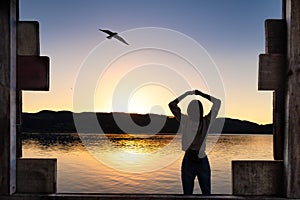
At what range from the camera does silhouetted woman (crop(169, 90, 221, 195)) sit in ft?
16.8

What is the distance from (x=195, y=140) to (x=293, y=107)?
257 centimetres

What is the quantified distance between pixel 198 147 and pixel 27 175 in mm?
2818

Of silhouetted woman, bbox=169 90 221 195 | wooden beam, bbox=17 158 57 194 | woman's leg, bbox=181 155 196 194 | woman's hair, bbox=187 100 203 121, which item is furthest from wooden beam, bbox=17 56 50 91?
woman's leg, bbox=181 155 196 194

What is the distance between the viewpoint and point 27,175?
2.83 metres

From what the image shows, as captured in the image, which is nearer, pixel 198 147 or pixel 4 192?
pixel 4 192

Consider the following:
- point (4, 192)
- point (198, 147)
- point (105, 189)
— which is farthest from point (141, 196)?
point (105, 189)

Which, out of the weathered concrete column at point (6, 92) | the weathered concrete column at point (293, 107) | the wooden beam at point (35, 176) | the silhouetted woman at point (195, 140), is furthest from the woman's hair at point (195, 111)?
the weathered concrete column at point (6, 92)

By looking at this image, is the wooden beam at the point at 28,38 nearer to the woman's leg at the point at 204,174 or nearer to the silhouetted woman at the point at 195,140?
the silhouetted woman at the point at 195,140

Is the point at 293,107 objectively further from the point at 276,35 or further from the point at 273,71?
the point at 276,35

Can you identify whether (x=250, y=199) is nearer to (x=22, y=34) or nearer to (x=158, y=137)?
(x=22, y=34)

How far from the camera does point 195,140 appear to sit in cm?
517

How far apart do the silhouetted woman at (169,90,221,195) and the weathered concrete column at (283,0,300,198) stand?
2342 mm

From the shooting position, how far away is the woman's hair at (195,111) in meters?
5.22

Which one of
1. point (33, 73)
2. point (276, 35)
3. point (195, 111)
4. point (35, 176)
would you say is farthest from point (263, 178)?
point (195, 111)
